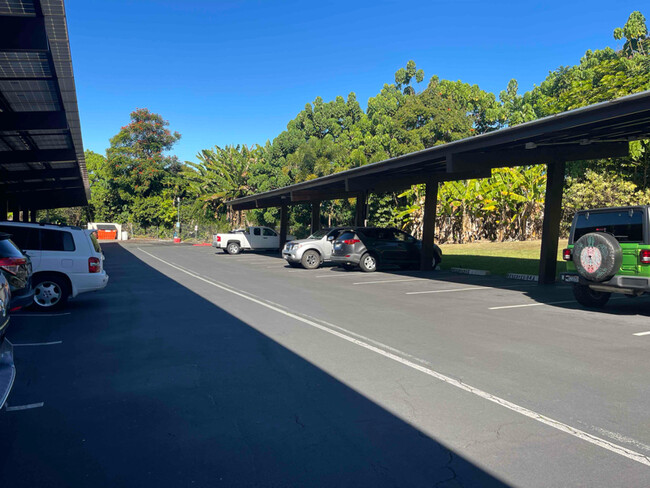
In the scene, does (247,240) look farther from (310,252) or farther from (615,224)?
(615,224)

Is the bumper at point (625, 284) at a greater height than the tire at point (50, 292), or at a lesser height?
greater

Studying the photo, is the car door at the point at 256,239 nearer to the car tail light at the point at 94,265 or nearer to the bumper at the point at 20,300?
the car tail light at the point at 94,265

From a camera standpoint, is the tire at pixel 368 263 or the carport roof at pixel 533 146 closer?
the carport roof at pixel 533 146

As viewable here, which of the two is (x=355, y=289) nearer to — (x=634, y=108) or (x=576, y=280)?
(x=576, y=280)

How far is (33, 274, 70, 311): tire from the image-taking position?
31.4 feet

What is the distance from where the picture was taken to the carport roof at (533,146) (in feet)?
33.4

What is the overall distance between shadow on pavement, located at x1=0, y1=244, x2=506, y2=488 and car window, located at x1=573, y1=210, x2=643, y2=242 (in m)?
6.86

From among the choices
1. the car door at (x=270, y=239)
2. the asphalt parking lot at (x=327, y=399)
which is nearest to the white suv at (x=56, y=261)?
the asphalt parking lot at (x=327, y=399)

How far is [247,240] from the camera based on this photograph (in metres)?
32.7

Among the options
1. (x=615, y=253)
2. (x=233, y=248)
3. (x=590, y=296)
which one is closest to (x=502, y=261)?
(x=590, y=296)

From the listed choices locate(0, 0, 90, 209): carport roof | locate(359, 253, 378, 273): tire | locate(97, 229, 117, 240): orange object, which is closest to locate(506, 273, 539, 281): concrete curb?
locate(359, 253, 378, 273): tire

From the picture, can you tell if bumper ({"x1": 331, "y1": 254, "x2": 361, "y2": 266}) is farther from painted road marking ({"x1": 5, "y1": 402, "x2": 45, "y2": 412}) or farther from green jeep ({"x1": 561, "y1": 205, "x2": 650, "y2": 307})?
painted road marking ({"x1": 5, "y1": 402, "x2": 45, "y2": 412})

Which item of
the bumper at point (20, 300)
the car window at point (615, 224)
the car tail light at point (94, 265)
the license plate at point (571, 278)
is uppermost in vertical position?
the car window at point (615, 224)

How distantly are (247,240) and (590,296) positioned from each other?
982 inches
